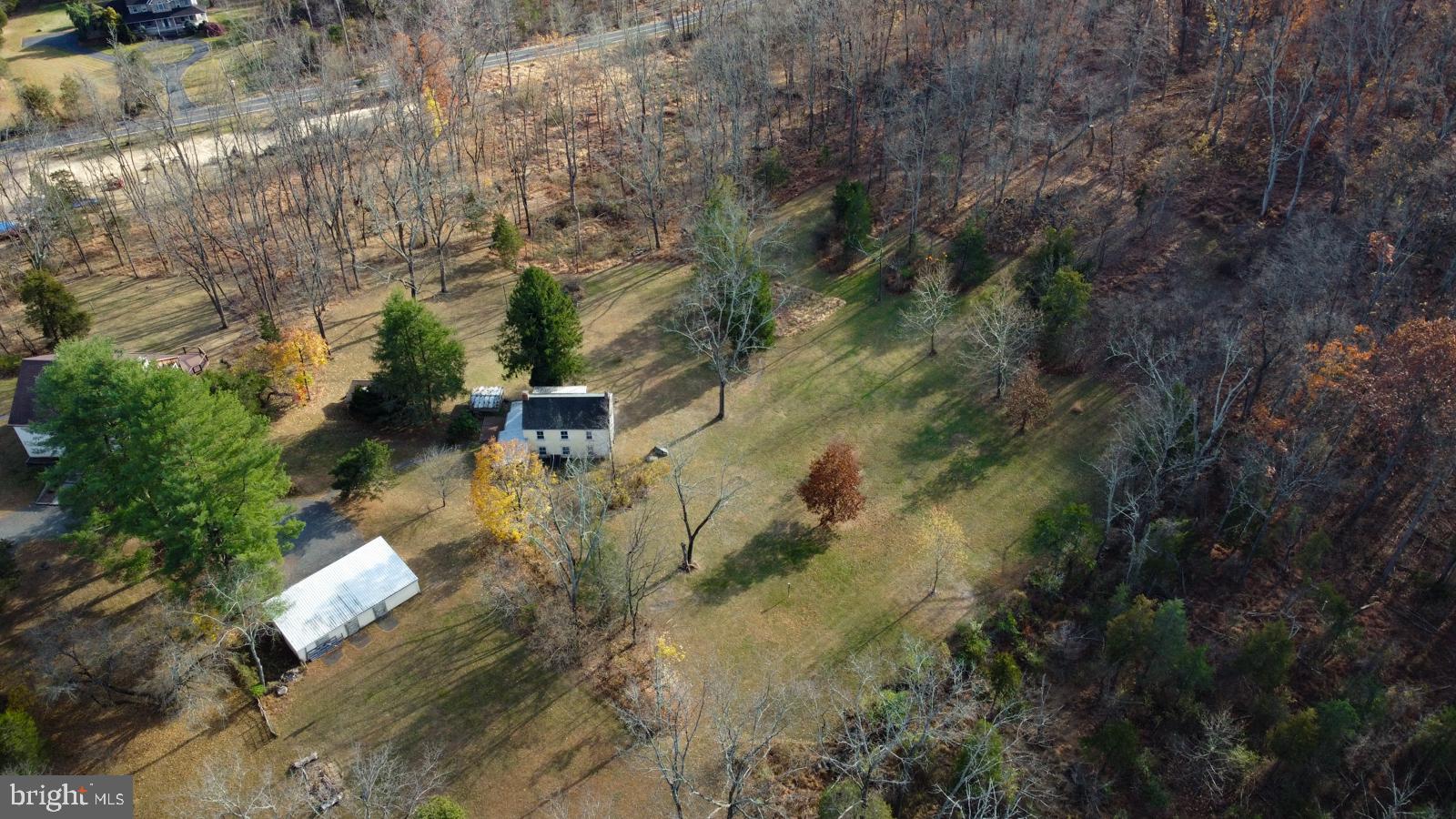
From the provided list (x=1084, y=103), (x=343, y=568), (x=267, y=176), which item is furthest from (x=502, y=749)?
(x=1084, y=103)

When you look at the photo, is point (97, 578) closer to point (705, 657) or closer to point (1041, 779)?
point (705, 657)

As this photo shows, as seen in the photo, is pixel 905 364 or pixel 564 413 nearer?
pixel 564 413

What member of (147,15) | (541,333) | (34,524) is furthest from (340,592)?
(147,15)

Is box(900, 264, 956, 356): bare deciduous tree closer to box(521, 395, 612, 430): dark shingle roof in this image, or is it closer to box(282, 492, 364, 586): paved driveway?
box(521, 395, 612, 430): dark shingle roof

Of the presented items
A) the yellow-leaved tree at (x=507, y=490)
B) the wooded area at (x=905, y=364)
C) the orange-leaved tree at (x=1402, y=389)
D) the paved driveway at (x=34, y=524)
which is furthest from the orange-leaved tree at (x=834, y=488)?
the paved driveway at (x=34, y=524)

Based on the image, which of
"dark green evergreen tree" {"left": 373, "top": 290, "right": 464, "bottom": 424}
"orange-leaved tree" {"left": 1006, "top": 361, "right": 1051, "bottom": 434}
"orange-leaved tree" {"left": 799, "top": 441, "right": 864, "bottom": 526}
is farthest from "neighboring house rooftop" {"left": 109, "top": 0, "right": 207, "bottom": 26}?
"orange-leaved tree" {"left": 1006, "top": 361, "right": 1051, "bottom": 434}

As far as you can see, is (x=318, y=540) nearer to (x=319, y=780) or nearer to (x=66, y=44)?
(x=319, y=780)
